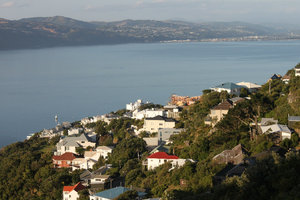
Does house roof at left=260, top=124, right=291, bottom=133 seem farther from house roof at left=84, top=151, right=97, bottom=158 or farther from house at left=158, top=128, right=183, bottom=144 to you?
house roof at left=84, top=151, right=97, bottom=158

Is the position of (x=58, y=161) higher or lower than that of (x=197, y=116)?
lower

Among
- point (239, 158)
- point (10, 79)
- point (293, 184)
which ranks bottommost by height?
point (10, 79)

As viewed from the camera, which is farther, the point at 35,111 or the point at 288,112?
the point at 35,111

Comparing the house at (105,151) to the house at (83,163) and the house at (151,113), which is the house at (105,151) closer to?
the house at (83,163)

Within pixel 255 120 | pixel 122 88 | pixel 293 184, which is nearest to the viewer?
pixel 293 184

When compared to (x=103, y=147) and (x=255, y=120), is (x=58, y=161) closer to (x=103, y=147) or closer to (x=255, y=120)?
(x=103, y=147)

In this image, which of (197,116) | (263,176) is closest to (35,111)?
(197,116)

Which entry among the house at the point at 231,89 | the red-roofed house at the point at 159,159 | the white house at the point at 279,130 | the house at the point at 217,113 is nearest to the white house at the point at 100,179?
the red-roofed house at the point at 159,159

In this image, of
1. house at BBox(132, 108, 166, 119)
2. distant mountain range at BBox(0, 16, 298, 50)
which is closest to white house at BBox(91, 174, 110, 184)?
house at BBox(132, 108, 166, 119)
